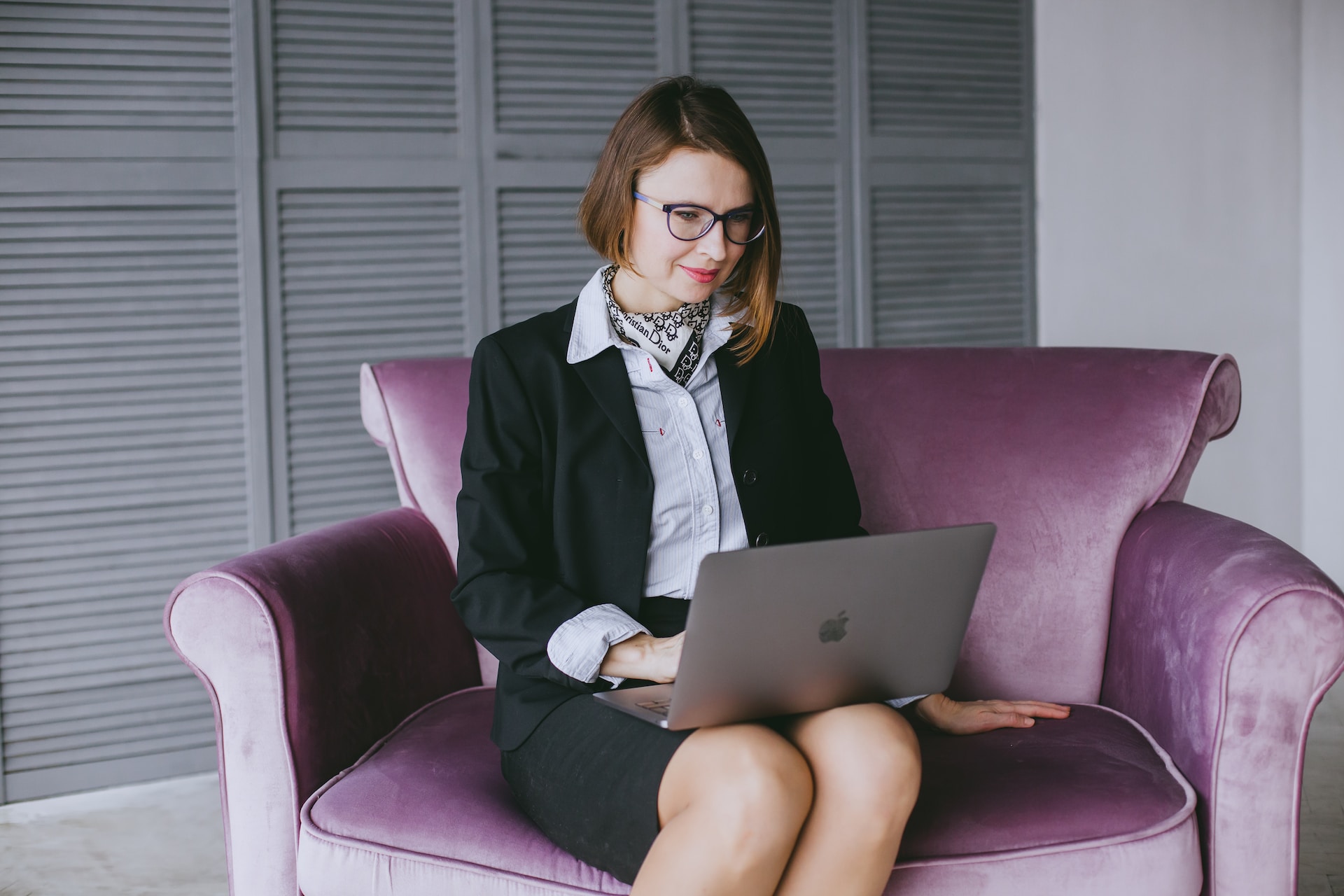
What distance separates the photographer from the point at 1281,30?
3084 mm

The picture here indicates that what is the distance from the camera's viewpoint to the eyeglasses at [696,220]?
1.24 m

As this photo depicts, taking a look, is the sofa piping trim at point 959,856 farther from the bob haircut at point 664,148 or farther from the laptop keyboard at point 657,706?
Answer: the bob haircut at point 664,148

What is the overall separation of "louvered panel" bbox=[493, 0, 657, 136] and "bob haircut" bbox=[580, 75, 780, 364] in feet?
4.22

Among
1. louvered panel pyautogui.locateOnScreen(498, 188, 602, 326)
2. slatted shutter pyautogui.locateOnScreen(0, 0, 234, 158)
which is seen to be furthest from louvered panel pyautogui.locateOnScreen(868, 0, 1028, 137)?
slatted shutter pyautogui.locateOnScreen(0, 0, 234, 158)

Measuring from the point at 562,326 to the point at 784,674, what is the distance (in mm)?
537

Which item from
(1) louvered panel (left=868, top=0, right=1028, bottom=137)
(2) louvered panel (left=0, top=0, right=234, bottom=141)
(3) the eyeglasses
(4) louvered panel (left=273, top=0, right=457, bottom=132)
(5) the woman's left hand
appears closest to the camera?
(3) the eyeglasses

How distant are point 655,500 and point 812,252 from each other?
1.63 m

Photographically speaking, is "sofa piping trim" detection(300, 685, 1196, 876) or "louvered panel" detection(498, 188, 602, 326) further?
"louvered panel" detection(498, 188, 602, 326)

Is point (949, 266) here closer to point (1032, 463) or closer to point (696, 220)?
point (1032, 463)

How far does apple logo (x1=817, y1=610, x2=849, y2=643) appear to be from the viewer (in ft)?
3.21

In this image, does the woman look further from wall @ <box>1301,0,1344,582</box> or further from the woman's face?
wall @ <box>1301,0,1344,582</box>

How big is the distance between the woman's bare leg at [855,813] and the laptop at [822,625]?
0.21ft

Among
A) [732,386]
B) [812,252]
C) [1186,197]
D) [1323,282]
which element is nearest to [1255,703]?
[732,386]

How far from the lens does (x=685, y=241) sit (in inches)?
49.4
